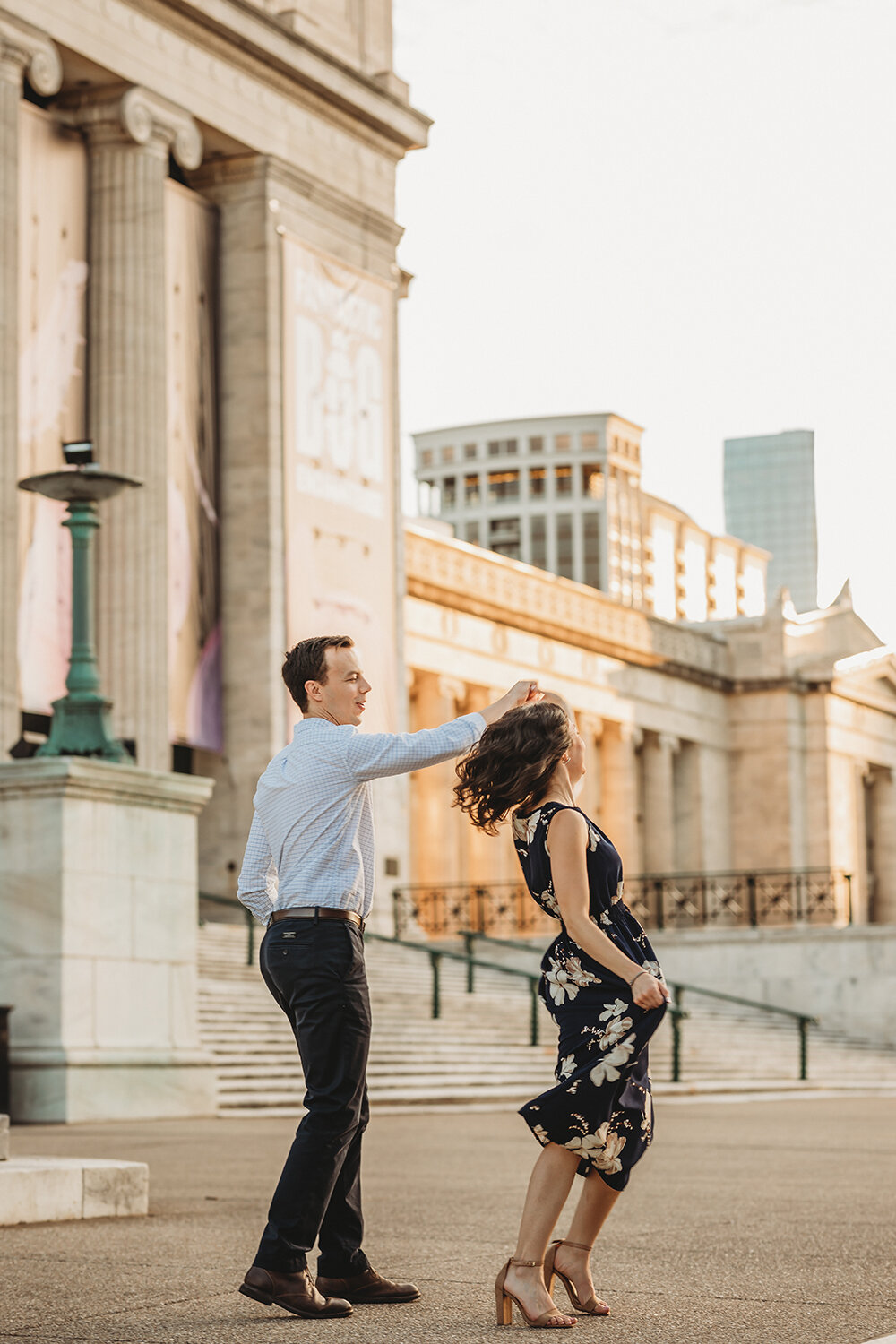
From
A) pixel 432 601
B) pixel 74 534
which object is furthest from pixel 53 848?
pixel 432 601

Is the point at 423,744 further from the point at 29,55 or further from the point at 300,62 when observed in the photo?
the point at 300,62

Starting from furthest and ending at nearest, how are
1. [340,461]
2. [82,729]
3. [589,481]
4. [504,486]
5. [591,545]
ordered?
[504,486] < [589,481] < [591,545] < [340,461] < [82,729]

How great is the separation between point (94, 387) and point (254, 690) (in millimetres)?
5646

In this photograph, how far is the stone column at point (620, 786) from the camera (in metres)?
51.9

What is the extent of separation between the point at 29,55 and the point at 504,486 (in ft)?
387

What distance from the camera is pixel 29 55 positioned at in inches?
1193

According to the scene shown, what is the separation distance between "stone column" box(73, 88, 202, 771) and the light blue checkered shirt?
2563 cm

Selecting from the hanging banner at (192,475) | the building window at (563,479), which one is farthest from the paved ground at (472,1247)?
the building window at (563,479)

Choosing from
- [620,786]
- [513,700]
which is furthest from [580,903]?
[620,786]

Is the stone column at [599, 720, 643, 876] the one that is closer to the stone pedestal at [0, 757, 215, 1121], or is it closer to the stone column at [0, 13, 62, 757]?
the stone column at [0, 13, 62, 757]

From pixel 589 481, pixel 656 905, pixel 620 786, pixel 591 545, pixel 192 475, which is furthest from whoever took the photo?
pixel 589 481

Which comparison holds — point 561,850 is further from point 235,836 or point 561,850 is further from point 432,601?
Result: point 432,601

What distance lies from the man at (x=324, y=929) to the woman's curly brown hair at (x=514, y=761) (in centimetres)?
7

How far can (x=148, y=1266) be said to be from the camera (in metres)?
7.06
